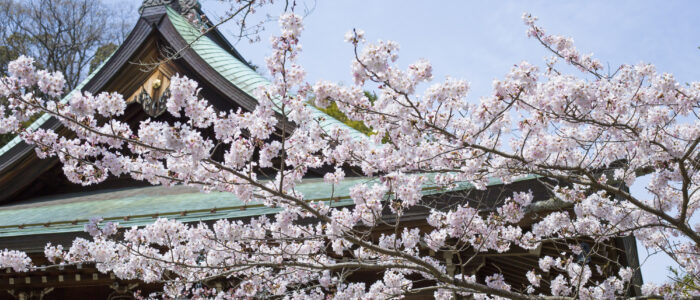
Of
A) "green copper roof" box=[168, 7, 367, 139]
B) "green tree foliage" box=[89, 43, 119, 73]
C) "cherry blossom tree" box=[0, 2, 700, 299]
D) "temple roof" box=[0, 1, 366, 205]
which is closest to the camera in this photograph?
"cherry blossom tree" box=[0, 2, 700, 299]

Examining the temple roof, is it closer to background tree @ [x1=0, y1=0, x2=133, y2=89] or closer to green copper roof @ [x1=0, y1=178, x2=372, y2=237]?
green copper roof @ [x1=0, y1=178, x2=372, y2=237]

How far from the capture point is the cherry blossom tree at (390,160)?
3.55 m

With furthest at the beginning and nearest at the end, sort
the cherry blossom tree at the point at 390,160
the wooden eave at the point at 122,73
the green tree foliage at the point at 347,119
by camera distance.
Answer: the green tree foliage at the point at 347,119 < the wooden eave at the point at 122,73 < the cherry blossom tree at the point at 390,160

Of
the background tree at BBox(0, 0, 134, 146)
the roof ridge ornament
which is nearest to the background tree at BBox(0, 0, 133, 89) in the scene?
the background tree at BBox(0, 0, 134, 146)

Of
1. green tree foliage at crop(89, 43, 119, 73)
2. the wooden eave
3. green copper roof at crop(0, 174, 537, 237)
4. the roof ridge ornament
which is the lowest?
green copper roof at crop(0, 174, 537, 237)

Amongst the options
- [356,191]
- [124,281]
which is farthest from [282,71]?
[124,281]

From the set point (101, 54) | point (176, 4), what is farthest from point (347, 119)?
point (176, 4)

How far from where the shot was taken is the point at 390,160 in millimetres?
4461

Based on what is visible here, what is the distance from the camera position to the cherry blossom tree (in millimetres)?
3551

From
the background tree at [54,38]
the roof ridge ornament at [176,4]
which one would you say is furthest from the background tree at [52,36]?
the roof ridge ornament at [176,4]

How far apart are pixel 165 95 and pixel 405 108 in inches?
203

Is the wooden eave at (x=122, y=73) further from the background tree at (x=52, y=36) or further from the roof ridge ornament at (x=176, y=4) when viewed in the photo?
the background tree at (x=52, y=36)

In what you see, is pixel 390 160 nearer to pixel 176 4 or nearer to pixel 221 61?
pixel 221 61

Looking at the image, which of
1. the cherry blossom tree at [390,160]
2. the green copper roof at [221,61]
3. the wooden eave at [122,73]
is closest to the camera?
the cherry blossom tree at [390,160]
